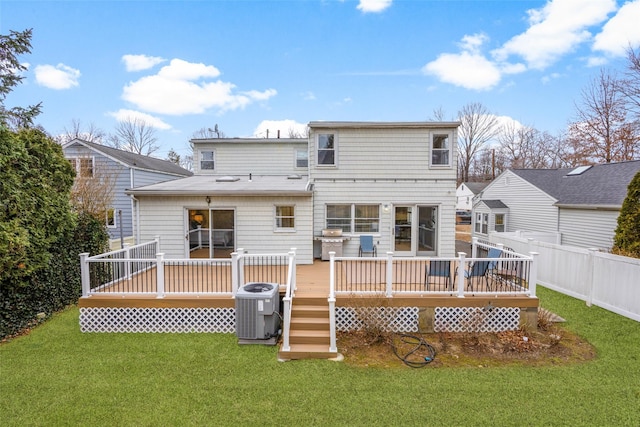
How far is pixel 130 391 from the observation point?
4457 mm

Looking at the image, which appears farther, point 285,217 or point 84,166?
point 84,166

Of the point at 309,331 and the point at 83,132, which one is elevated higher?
the point at 83,132

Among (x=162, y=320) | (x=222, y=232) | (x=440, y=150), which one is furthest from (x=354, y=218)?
(x=162, y=320)

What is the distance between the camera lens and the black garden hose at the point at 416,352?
530cm

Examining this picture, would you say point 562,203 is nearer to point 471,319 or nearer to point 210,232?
point 471,319

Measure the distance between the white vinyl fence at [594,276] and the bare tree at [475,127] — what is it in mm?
32411

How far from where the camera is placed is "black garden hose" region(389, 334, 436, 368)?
17.4 feet

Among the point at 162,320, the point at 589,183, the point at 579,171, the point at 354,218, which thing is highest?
the point at 579,171

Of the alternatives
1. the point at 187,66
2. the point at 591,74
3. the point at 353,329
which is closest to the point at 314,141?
the point at 353,329

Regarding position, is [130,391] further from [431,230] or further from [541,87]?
[541,87]

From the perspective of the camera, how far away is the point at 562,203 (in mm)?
14602

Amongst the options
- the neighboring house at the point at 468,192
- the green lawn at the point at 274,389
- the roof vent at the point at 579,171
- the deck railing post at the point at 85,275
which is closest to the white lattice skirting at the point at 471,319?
the green lawn at the point at 274,389

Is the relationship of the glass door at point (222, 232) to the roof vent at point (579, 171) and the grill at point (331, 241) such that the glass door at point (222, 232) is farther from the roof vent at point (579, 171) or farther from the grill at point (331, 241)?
the roof vent at point (579, 171)

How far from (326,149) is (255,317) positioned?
6852mm
